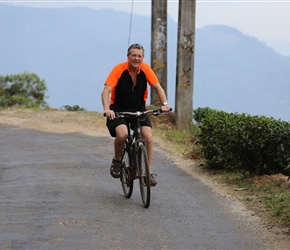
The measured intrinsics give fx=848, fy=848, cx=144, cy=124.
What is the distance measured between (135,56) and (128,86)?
371 millimetres

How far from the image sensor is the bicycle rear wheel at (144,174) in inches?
380

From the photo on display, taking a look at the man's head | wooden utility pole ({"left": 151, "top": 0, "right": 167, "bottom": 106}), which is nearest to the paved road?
the man's head

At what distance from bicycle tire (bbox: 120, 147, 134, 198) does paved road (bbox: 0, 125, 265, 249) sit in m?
0.10

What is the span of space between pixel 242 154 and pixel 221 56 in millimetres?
150800

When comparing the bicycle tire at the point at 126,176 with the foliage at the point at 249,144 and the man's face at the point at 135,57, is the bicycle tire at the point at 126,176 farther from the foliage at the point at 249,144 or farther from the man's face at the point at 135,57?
the foliage at the point at 249,144

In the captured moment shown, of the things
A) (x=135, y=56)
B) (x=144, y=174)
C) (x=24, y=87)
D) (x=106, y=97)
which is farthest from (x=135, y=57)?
(x=24, y=87)

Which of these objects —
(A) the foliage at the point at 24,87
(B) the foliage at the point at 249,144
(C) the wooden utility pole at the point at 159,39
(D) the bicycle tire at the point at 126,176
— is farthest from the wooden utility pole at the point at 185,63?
(A) the foliage at the point at 24,87

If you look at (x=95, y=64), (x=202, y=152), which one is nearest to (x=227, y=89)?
(x=95, y=64)

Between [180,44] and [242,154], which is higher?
[180,44]

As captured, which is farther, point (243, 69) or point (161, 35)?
point (243, 69)

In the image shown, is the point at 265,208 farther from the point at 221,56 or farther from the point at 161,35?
the point at 221,56

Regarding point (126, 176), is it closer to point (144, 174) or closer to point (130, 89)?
point (144, 174)

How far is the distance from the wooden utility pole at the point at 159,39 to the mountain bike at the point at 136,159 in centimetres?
1187

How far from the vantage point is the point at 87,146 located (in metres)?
16.5
